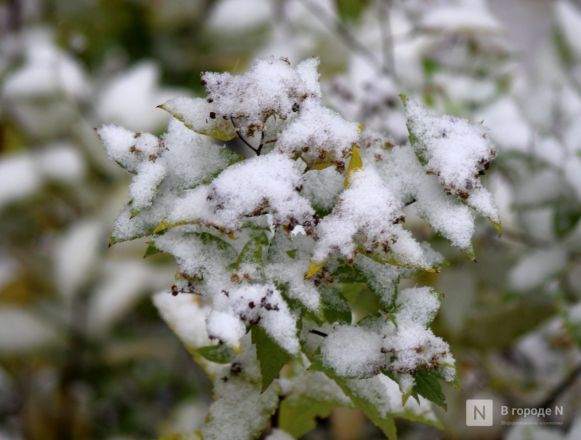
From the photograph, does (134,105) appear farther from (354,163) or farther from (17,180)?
(354,163)

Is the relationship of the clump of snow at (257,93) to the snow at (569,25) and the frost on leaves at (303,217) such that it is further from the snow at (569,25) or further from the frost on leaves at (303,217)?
the snow at (569,25)

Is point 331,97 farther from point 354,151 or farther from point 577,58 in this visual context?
point 354,151

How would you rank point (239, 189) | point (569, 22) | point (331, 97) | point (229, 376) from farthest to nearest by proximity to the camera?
point (569, 22)
point (331, 97)
point (229, 376)
point (239, 189)

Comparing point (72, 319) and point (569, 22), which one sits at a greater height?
point (569, 22)

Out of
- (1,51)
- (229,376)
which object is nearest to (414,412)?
(229,376)

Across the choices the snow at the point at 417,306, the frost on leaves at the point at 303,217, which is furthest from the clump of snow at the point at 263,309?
the snow at the point at 417,306

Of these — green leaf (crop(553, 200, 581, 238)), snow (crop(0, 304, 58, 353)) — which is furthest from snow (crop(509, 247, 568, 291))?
snow (crop(0, 304, 58, 353))

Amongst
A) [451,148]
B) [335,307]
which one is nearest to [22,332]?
[335,307]

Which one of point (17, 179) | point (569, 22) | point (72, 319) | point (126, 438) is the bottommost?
point (126, 438)

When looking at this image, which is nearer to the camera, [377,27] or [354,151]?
[354,151]
